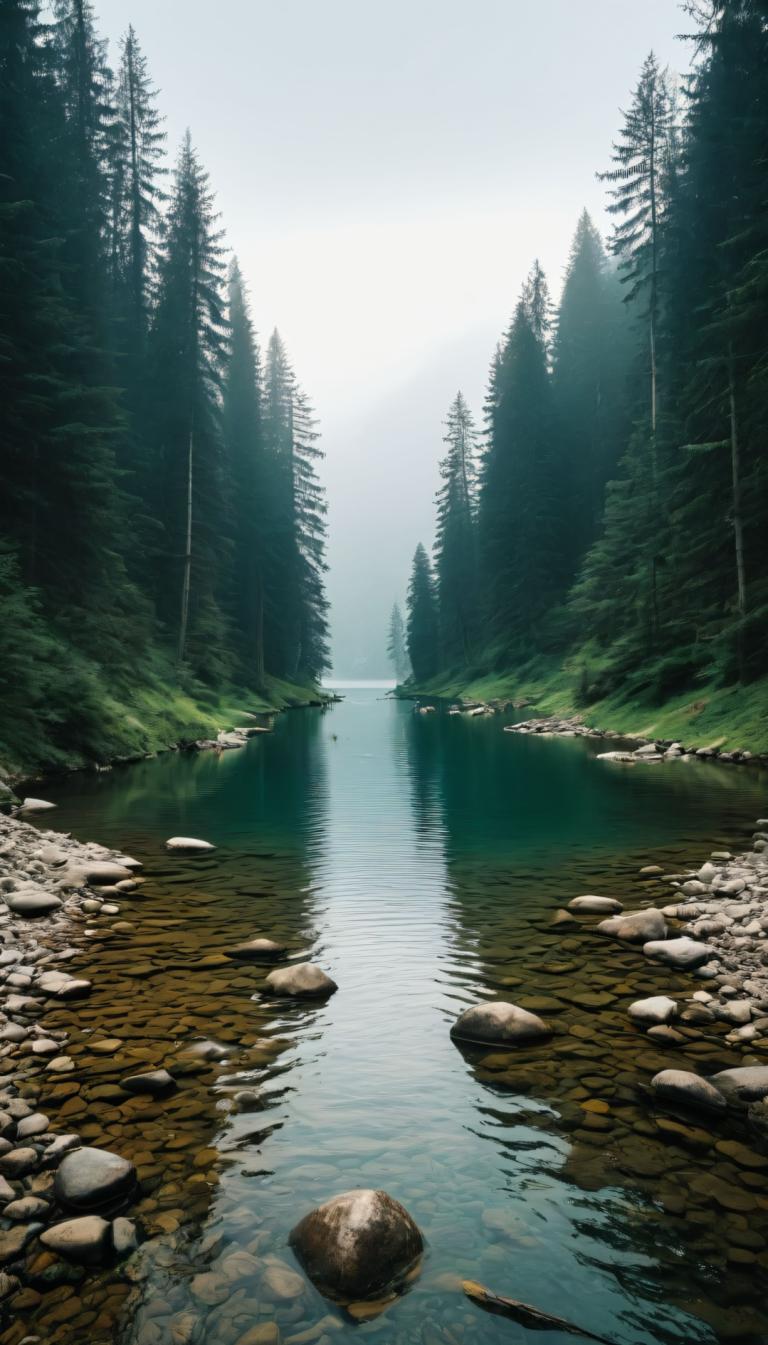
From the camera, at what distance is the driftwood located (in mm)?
2834

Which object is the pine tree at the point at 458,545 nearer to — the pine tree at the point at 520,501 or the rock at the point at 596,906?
the pine tree at the point at 520,501

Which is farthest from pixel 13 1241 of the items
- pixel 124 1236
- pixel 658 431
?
pixel 658 431

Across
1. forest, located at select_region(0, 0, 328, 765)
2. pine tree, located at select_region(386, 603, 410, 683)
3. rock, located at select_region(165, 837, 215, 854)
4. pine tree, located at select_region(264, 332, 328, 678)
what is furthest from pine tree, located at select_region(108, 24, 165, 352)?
pine tree, located at select_region(386, 603, 410, 683)

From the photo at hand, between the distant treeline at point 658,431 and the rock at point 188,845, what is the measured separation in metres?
14.1

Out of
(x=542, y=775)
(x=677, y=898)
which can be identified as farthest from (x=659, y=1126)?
(x=542, y=775)

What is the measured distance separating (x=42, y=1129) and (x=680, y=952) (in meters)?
4.85

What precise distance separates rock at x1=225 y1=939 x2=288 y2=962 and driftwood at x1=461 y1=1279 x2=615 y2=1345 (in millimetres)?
3947

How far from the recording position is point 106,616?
22.8 m

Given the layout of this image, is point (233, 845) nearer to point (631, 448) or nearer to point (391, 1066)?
point (391, 1066)

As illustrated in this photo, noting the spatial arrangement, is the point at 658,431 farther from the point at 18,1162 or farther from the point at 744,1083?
the point at 18,1162

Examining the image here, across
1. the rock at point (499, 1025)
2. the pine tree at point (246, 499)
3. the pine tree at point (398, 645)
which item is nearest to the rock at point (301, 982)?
the rock at point (499, 1025)

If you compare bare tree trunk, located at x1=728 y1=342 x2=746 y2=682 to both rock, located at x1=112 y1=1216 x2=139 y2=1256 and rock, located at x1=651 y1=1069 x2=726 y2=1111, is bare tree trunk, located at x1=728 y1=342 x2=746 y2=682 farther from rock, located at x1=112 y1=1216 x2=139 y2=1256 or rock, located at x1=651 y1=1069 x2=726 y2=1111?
rock, located at x1=112 y1=1216 x2=139 y2=1256

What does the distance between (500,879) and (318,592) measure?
49852 mm

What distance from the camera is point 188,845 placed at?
11039 mm
